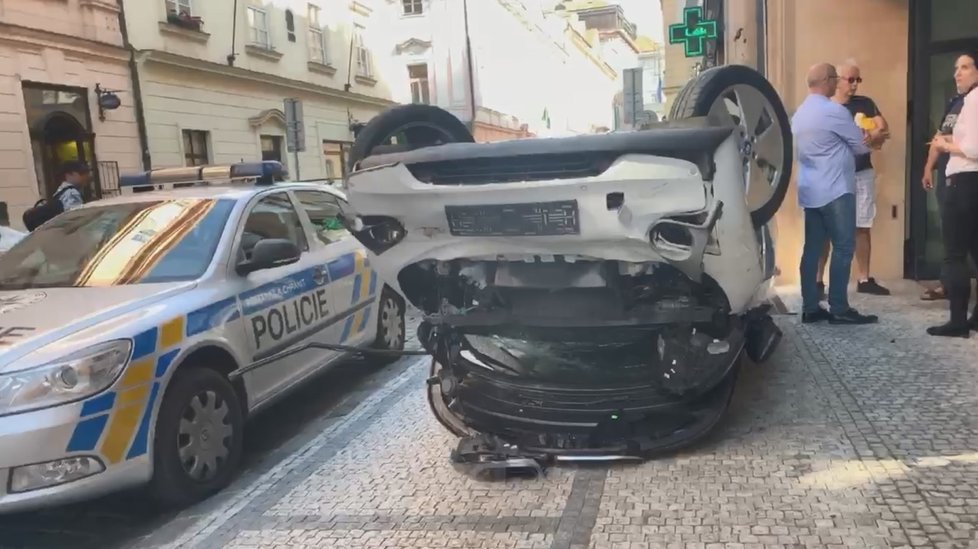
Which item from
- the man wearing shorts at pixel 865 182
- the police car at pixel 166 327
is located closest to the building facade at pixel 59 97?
the police car at pixel 166 327

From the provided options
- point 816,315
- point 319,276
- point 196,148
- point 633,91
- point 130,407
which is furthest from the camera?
point 196,148

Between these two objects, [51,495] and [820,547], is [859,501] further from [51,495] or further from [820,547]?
[51,495]

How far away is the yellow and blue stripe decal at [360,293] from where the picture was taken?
17.8 feet

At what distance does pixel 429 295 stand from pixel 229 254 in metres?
1.17

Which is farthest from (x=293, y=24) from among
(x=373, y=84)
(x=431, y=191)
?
(x=431, y=191)

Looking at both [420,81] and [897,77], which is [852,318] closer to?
[897,77]

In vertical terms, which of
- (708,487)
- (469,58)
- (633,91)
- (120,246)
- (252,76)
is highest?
(469,58)

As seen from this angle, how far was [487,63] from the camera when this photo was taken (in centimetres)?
3950

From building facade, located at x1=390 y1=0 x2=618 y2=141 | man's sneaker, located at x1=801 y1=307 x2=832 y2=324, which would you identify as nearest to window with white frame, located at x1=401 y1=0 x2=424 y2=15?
building facade, located at x1=390 y1=0 x2=618 y2=141

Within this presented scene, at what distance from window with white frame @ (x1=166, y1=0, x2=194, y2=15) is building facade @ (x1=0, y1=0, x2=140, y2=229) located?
6.43 feet

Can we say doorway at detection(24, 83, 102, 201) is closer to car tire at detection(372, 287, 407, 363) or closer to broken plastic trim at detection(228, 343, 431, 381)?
car tire at detection(372, 287, 407, 363)

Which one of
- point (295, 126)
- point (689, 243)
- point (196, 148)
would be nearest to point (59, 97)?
point (196, 148)

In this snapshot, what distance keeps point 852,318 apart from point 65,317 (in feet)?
15.9

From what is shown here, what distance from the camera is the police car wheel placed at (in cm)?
597
